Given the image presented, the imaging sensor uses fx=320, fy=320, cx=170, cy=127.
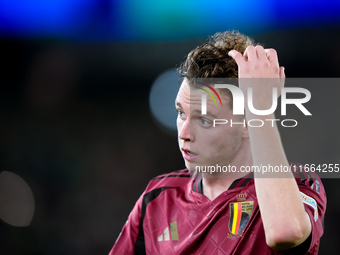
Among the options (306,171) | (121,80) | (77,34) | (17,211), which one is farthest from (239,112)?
(17,211)

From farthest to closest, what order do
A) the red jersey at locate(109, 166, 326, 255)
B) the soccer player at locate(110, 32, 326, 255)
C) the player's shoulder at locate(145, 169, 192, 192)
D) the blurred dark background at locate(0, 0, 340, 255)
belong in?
1. the blurred dark background at locate(0, 0, 340, 255)
2. the player's shoulder at locate(145, 169, 192, 192)
3. the red jersey at locate(109, 166, 326, 255)
4. the soccer player at locate(110, 32, 326, 255)

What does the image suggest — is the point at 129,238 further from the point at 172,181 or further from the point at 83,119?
the point at 83,119

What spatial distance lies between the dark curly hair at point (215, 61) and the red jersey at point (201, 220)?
17.4 inches

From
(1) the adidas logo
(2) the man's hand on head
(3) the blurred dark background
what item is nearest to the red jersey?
(1) the adidas logo

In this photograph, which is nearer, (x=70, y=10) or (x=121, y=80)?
(x=70, y=10)

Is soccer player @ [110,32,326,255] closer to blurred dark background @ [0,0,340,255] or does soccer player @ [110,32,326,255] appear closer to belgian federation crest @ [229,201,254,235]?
belgian federation crest @ [229,201,254,235]

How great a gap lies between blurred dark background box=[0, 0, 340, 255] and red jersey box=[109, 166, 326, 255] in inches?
92.5

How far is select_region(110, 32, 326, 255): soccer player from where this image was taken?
0.88 m

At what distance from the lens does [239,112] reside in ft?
4.11

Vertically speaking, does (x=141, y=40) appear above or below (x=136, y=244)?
above

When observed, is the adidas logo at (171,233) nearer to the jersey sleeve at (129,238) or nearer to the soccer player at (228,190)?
the soccer player at (228,190)

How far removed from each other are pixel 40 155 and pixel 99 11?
190cm

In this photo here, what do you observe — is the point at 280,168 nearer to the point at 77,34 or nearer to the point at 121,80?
the point at 121,80

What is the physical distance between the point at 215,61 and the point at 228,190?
535mm
